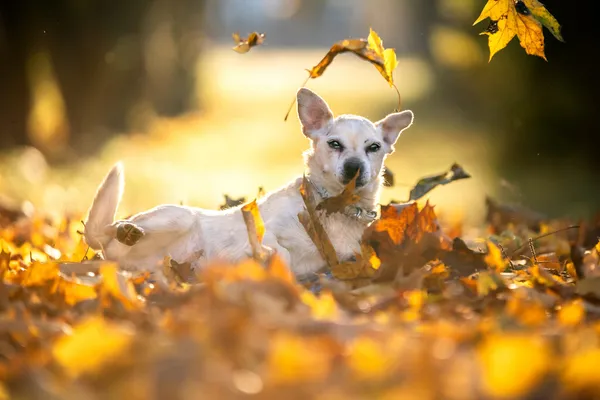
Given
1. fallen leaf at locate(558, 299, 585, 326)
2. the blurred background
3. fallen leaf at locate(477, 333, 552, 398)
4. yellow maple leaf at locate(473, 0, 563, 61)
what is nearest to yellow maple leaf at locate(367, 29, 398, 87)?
yellow maple leaf at locate(473, 0, 563, 61)

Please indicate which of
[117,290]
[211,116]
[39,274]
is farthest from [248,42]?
[211,116]

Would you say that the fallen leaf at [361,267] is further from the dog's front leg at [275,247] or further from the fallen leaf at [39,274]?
the fallen leaf at [39,274]

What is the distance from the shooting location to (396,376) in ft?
7.88

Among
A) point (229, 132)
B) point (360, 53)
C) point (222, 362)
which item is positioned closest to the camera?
point (222, 362)

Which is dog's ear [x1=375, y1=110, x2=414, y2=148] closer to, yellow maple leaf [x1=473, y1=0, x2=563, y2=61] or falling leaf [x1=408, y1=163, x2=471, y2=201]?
falling leaf [x1=408, y1=163, x2=471, y2=201]

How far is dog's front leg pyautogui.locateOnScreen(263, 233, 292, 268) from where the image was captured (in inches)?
192

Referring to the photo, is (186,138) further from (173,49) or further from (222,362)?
(222,362)

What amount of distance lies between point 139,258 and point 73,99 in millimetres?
13107

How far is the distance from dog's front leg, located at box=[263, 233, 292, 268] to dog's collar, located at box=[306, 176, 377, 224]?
1.50 ft

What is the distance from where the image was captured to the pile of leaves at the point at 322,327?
2338 mm

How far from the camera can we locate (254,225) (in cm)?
463

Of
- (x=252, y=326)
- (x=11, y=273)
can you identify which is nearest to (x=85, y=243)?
(x=11, y=273)

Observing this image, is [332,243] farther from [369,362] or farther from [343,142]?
[369,362]

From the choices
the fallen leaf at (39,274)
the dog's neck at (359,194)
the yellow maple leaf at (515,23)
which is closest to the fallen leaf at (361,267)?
the dog's neck at (359,194)
